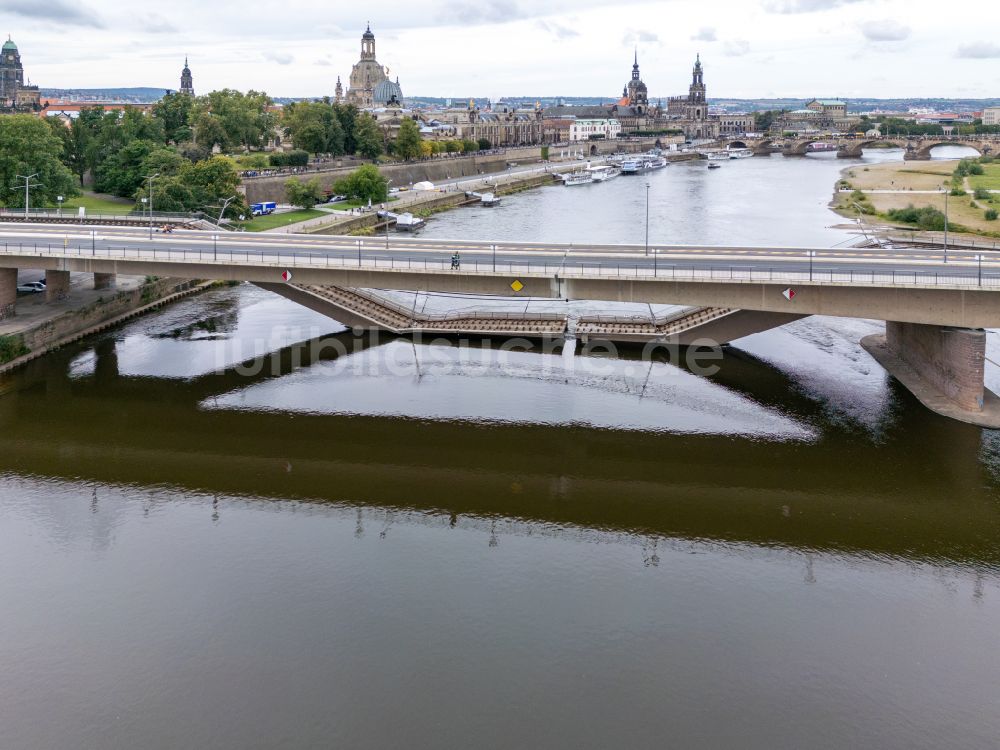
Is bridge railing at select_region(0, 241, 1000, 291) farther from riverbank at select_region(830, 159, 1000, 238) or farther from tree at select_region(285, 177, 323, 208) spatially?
tree at select_region(285, 177, 323, 208)

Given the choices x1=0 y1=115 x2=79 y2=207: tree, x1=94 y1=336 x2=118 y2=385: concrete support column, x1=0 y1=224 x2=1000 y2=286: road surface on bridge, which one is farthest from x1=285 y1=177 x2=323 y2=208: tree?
x1=94 y1=336 x2=118 y2=385: concrete support column

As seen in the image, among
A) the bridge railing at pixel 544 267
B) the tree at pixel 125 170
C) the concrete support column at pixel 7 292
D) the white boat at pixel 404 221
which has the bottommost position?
the concrete support column at pixel 7 292

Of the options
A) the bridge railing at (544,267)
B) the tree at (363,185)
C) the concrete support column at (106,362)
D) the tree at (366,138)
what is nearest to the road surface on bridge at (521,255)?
the bridge railing at (544,267)

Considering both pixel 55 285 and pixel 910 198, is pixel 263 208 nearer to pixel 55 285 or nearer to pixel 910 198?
pixel 55 285

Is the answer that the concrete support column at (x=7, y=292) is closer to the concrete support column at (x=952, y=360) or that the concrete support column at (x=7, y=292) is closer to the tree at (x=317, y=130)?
the concrete support column at (x=952, y=360)

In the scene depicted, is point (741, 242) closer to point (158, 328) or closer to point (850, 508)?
point (158, 328)

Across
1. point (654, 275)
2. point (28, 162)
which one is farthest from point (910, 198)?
point (28, 162)
